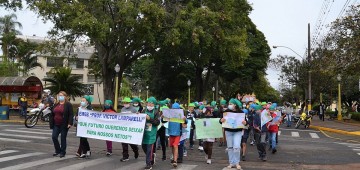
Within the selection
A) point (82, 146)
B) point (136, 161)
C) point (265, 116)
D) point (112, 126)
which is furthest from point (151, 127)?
point (265, 116)

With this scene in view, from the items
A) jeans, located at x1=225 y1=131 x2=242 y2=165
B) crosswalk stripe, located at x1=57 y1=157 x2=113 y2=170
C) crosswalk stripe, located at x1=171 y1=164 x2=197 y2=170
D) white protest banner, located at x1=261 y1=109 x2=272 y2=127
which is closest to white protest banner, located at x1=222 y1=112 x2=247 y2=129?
jeans, located at x1=225 y1=131 x2=242 y2=165

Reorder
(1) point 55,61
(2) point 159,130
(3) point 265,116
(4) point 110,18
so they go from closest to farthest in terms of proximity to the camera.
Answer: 1. (2) point 159,130
2. (3) point 265,116
3. (4) point 110,18
4. (1) point 55,61

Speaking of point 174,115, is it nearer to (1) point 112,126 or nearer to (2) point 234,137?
(2) point 234,137

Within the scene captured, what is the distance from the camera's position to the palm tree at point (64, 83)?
122 feet

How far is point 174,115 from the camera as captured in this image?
10773 millimetres

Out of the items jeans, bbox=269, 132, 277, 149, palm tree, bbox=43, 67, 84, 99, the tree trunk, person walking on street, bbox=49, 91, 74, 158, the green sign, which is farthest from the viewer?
the tree trunk

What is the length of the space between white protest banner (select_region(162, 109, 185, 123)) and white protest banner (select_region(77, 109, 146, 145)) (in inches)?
26.7

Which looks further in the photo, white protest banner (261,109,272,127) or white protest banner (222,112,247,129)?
white protest banner (261,109,272,127)

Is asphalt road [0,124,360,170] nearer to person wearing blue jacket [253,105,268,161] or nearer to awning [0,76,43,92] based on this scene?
person wearing blue jacket [253,105,268,161]

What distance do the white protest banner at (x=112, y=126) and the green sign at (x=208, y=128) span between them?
187 centimetres

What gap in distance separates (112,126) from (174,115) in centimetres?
182

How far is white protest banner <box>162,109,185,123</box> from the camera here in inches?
421

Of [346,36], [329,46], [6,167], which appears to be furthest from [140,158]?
[329,46]

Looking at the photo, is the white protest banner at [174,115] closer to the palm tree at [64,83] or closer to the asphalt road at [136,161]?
the asphalt road at [136,161]
